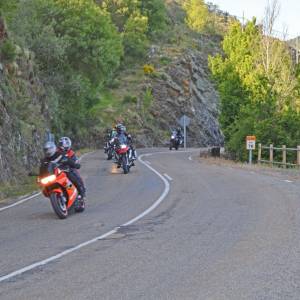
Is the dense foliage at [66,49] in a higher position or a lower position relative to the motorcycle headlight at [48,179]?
higher

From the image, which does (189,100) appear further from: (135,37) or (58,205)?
(58,205)

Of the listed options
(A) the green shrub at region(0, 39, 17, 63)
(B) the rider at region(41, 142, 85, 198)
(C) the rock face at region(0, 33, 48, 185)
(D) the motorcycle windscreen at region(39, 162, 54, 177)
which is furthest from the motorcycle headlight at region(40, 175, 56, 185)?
(A) the green shrub at region(0, 39, 17, 63)

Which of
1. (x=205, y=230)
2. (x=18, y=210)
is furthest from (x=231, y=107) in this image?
(x=205, y=230)

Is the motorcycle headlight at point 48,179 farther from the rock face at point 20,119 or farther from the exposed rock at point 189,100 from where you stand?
the exposed rock at point 189,100

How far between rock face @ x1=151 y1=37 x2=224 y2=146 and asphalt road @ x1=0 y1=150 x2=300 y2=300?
51772 millimetres

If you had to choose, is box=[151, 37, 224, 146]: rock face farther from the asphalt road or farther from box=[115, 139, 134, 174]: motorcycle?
the asphalt road

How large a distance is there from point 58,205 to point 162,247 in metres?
4.32

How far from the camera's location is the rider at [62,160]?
45.4ft

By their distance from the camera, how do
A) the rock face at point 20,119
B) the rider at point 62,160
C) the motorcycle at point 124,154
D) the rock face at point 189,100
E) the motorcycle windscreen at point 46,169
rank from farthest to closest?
the rock face at point 189,100 < the motorcycle at point 124,154 < the rock face at point 20,119 < the rider at point 62,160 < the motorcycle windscreen at point 46,169

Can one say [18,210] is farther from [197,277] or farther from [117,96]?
[117,96]

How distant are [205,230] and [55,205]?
3.70 metres

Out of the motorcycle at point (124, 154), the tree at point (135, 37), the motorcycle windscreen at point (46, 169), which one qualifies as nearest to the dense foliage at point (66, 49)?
the motorcycle at point (124, 154)

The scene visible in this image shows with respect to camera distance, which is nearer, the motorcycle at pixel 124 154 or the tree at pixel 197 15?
the motorcycle at pixel 124 154

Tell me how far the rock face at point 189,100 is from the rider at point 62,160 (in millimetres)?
54206
